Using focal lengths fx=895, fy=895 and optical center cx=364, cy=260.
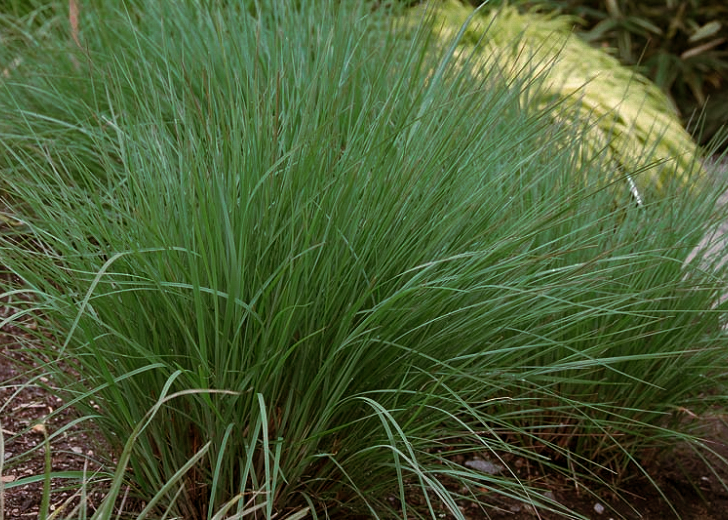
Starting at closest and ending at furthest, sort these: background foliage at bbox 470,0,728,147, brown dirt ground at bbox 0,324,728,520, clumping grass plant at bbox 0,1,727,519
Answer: clumping grass plant at bbox 0,1,727,519 → brown dirt ground at bbox 0,324,728,520 → background foliage at bbox 470,0,728,147

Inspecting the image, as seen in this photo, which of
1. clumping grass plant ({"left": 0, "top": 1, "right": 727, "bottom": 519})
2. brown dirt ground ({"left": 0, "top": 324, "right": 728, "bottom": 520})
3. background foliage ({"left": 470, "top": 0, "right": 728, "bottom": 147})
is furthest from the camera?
background foliage ({"left": 470, "top": 0, "right": 728, "bottom": 147})

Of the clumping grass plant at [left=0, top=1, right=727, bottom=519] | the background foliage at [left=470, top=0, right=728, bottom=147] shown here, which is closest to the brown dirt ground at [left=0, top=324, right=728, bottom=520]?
the clumping grass plant at [left=0, top=1, right=727, bottom=519]

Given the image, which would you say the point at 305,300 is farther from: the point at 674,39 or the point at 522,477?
the point at 674,39

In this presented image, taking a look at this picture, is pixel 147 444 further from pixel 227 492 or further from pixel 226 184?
pixel 226 184

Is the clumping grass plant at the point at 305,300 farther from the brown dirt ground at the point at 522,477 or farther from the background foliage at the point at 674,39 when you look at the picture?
the background foliage at the point at 674,39

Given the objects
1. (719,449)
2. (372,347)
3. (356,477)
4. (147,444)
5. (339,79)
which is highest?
(339,79)

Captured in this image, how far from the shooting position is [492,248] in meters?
1.50

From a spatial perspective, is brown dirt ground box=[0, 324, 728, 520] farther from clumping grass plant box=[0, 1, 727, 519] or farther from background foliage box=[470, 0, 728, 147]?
background foliage box=[470, 0, 728, 147]

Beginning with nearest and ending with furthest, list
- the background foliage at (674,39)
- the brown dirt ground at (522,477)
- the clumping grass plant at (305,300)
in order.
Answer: the clumping grass plant at (305,300)
the brown dirt ground at (522,477)
the background foliage at (674,39)

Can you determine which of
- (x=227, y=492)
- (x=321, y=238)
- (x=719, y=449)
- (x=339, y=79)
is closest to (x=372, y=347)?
(x=321, y=238)

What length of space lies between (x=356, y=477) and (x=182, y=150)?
0.68 metres

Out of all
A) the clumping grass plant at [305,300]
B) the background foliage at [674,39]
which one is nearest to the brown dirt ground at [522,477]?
the clumping grass plant at [305,300]

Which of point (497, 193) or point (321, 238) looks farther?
point (497, 193)

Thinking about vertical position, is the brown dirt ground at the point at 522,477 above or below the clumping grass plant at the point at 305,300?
below
